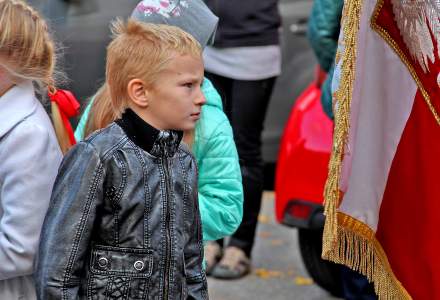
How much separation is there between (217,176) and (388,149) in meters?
0.58

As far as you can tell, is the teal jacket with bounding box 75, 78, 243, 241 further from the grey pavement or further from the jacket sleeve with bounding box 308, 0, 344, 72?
the grey pavement

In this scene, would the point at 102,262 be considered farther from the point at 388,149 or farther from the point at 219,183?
the point at 388,149

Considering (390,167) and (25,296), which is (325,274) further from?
(25,296)

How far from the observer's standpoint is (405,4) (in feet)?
10.1

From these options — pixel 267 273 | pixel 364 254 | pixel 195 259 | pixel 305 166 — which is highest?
pixel 195 259

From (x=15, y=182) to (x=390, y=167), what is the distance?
1.24m

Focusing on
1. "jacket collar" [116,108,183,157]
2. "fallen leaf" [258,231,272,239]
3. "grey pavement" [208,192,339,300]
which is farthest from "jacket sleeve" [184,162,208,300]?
"fallen leaf" [258,231,272,239]

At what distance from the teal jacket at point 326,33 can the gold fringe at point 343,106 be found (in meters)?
1.27

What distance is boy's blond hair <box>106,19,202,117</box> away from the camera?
2545 millimetres

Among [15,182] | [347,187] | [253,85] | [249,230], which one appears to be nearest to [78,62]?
[253,85]

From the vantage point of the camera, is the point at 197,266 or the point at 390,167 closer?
the point at 197,266

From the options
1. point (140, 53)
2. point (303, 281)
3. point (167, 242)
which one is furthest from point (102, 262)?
point (303, 281)

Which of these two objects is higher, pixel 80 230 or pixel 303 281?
pixel 80 230

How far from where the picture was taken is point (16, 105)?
2746 millimetres
